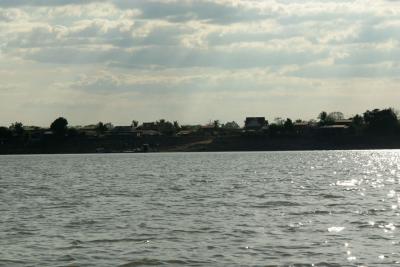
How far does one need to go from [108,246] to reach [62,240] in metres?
3.01

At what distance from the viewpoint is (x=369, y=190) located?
2677 inches

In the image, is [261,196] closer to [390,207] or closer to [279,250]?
[390,207]

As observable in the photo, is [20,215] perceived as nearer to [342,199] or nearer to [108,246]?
[108,246]

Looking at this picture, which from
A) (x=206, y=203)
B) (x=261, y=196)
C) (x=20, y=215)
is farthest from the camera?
(x=261, y=196)

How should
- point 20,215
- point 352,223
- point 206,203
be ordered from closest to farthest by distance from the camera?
point 352,223
point 20,215
point 206,203

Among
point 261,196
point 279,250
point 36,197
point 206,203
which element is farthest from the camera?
point 36,197

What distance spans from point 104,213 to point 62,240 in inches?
486

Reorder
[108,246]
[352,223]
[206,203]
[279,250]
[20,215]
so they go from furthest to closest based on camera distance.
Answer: [206,203], [20,215], [352,223], [108,246], [279,250]

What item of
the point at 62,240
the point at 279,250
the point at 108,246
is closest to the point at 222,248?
the point at 279,250

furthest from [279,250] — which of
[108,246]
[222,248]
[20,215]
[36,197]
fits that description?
[36,197]

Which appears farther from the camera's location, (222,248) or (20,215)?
Result: (20,215)

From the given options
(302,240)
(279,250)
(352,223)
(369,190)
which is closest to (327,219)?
(352,223)

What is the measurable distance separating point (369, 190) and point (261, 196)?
12.6 metres

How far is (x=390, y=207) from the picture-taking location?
49375mm
